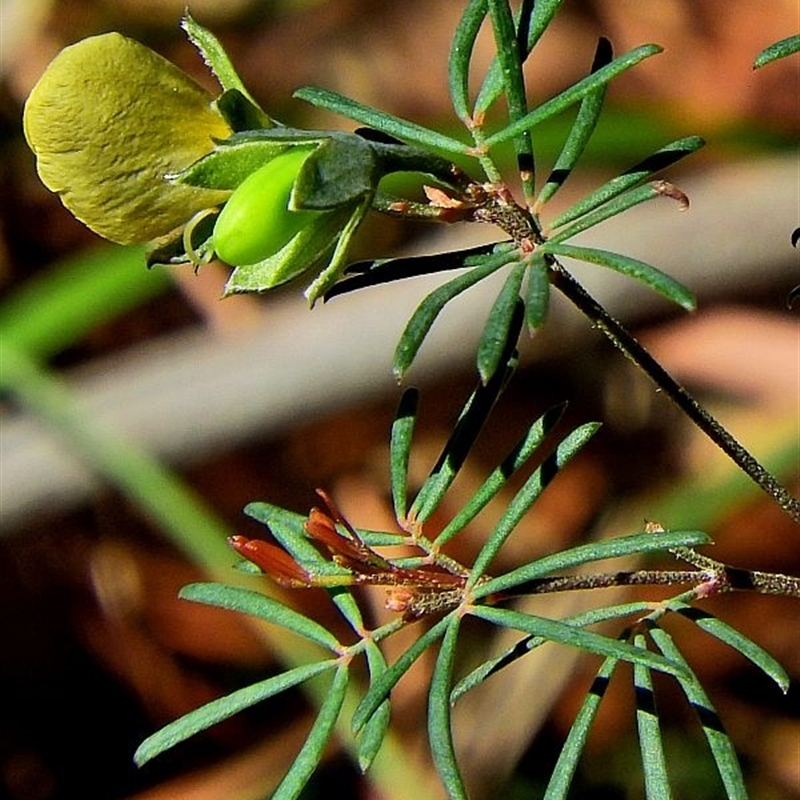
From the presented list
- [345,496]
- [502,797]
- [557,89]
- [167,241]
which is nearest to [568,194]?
[557,89]

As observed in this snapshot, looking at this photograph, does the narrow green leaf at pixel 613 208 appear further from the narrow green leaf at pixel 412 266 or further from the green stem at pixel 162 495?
the green stem at pixel 162 495

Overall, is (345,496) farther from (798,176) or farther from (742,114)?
(742,114)

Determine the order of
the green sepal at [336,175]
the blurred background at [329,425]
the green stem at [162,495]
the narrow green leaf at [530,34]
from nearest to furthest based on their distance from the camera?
the green sepal at [336,175]
the narrow green leaf at [530,34]
the green stem at [162,495]
the blurred background at [329,425]

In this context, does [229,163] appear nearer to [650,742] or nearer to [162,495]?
[650,742]

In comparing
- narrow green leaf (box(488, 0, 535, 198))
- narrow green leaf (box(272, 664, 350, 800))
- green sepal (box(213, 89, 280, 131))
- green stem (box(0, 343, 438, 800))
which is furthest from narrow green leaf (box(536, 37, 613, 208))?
green stem (box(0, 343, 438, 800))

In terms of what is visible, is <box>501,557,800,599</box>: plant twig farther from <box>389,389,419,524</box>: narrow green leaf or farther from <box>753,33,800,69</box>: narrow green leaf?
<box>753,33,800,69</box>: narrow green leaf

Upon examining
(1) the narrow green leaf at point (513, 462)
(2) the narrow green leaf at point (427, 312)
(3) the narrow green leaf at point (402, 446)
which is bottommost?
(1) the narrow green leaf at point (513, 462)

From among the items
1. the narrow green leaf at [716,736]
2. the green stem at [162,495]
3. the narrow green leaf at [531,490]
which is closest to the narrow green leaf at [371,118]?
the narrow green leaf at [531,490]
